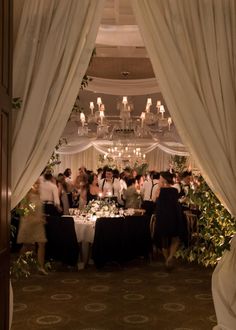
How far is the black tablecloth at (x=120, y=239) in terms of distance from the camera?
633 cm

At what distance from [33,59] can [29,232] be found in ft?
10.7

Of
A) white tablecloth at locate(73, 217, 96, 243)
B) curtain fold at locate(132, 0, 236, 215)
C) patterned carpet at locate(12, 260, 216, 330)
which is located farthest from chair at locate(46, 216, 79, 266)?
curtain fold at locate(132, 0, 236, 215)

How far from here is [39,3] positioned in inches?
133

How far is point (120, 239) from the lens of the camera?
6.52 meters

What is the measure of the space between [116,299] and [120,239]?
1717mm

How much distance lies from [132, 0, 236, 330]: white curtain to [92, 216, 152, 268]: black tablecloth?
3.05 meters

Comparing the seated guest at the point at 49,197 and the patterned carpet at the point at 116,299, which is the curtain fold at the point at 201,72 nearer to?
the patterned carpet at the point at 116,299

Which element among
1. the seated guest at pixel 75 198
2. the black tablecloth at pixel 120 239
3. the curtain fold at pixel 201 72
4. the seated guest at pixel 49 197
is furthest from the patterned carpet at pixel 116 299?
the seated guest at pixel 75 198

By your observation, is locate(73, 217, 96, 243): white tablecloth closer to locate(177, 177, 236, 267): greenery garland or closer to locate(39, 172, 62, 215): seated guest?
locate(39, 172, 62, 215): seated guest

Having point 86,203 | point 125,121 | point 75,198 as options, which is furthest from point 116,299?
point 125,121

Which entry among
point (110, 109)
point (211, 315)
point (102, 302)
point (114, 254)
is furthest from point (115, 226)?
point (110, 109)

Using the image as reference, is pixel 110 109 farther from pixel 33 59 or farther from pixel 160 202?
pixel 33 59

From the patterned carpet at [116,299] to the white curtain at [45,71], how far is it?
1622 millimetres

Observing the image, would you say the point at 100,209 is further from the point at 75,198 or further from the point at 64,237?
the point at 75,198
